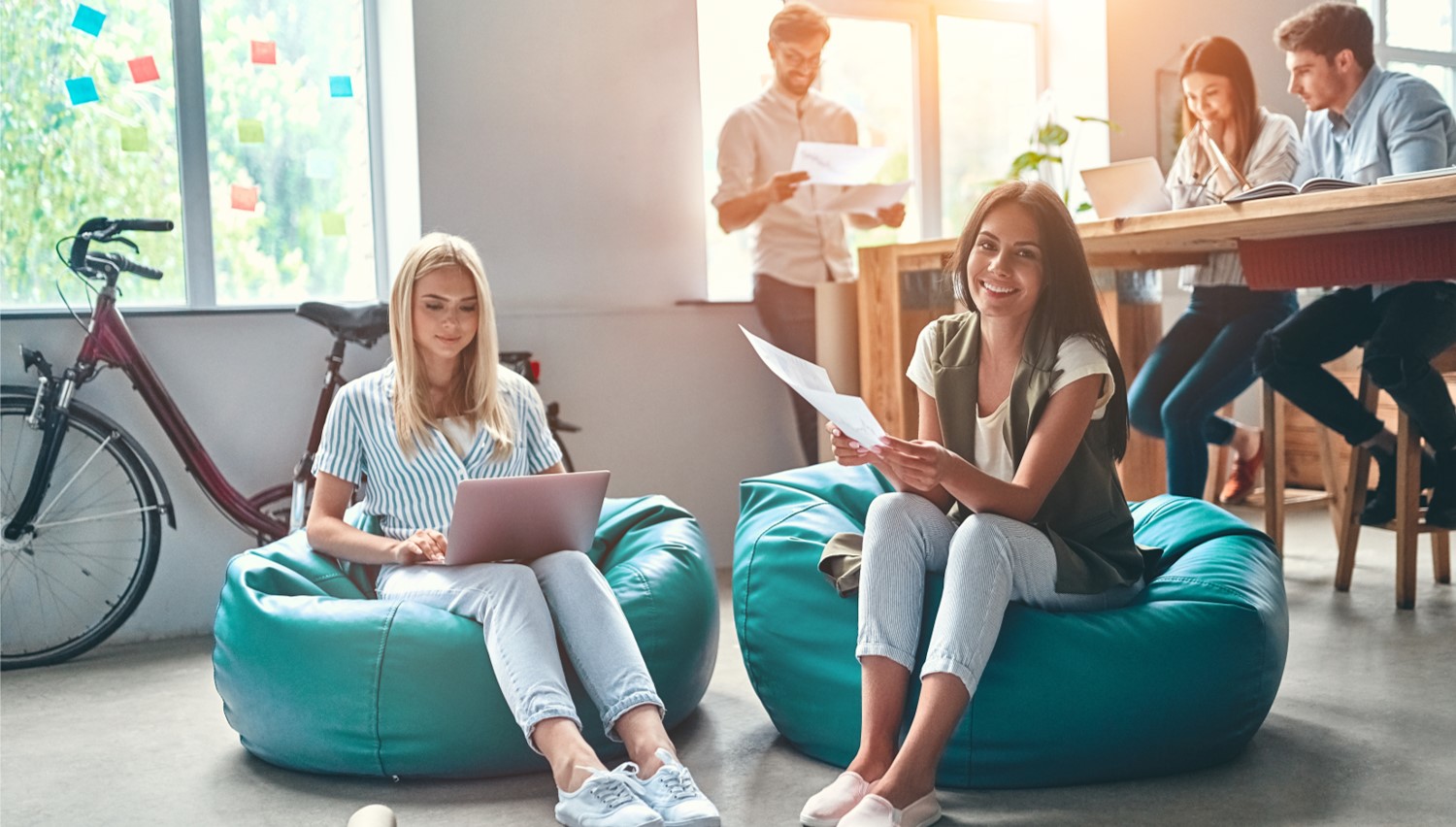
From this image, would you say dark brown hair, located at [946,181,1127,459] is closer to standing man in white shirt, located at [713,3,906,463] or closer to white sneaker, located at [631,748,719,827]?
white sneaker, located at [631,748,719,827]

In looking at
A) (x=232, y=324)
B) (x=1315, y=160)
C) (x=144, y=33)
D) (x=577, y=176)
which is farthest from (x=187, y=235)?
(x=1315, y=160)

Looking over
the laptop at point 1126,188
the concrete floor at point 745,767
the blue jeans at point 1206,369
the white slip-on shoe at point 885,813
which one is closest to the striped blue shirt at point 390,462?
the concrete floor at point 745,767

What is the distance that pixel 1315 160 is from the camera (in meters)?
3.44

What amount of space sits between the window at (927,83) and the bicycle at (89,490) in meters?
1.49

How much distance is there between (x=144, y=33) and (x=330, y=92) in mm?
481

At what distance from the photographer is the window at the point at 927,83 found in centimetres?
420

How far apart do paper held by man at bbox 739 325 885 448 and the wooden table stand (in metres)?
1.23

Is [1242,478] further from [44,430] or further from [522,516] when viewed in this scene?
[44,430]

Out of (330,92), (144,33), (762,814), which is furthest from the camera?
(330,92)

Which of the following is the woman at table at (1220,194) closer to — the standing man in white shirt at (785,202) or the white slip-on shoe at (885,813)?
the standing man in white shirt at (785,202)

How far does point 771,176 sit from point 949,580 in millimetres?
2263

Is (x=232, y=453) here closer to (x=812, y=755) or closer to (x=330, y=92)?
(x=330, y=92)

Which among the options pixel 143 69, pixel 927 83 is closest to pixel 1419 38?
pixel 927 83

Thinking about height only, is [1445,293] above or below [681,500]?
above
